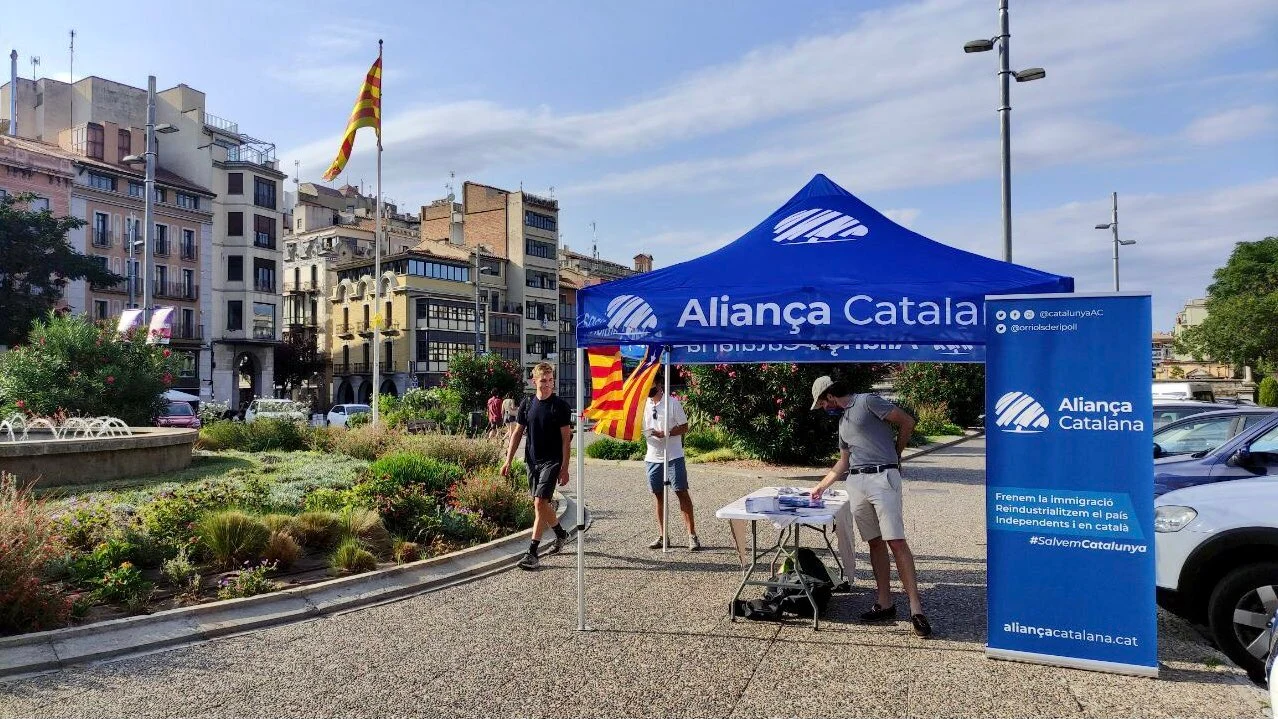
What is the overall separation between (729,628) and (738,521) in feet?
4.69

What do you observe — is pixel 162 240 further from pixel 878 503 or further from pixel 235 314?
pixel 878 503

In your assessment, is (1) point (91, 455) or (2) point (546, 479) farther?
(1) point (91, 455)

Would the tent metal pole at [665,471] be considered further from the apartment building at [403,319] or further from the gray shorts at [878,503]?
the apartment building at [403,319]

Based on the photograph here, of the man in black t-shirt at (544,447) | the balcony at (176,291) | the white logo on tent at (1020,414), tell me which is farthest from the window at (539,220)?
the white logo on tent at (1020,414)

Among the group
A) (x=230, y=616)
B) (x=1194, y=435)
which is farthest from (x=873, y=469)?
(x=1194, y=435)

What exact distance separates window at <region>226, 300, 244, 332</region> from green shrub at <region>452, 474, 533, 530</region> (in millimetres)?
55111

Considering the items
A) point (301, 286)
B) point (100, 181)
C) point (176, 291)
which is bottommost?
point (176, 291)

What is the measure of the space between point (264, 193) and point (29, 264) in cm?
2215

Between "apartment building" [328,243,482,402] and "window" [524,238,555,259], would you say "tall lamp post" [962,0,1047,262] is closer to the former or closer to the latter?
"apartment building" [328,243,482,402]

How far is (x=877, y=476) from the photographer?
21.1ft

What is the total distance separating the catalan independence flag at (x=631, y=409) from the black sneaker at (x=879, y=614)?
329 centimetres

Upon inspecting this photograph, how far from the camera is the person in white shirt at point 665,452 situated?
9.36 meters

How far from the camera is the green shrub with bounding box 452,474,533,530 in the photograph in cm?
1049

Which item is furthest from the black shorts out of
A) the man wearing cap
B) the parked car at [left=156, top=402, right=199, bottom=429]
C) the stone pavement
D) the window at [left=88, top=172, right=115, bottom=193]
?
the window at [left=88, top=172, right=115, bottom=193]
